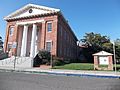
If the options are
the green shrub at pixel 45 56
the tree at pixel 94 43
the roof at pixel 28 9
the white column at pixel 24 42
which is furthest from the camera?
the tree at pixel 94 43

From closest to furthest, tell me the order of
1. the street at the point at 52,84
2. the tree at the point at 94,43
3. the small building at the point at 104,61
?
the street at the point at 52,84 < the small building at the point at 104,61 < the tree at the point at 94,43

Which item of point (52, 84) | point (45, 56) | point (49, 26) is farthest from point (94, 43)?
point (52, 84)

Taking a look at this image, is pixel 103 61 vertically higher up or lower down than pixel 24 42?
lower down

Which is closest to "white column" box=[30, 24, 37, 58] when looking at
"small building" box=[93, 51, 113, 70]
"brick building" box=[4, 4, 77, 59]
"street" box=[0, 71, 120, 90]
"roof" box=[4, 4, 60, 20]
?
"brick building" box=[4, 4, 77, 59]

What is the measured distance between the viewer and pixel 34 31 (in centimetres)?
3353

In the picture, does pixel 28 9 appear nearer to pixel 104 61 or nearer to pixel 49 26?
pixel 49 26

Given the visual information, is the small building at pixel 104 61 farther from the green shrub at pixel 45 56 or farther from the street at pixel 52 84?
the street at pixel 52 84

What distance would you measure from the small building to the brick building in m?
9.81

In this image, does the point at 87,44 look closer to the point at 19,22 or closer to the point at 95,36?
the point at 95,36

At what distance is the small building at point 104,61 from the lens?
21.8m

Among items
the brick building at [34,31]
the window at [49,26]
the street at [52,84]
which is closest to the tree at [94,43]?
the brick building at [34,31]

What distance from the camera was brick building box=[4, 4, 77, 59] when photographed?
3164 centimetres

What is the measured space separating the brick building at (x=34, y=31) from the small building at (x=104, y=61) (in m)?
9.81

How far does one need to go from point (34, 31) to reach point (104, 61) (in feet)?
56.5
